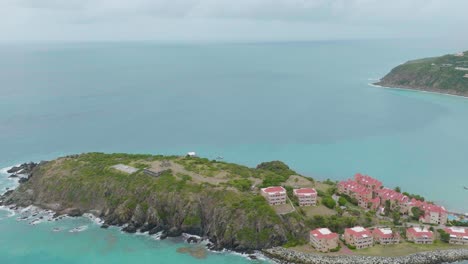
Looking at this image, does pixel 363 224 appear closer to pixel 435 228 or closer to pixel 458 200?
pixel 435 228

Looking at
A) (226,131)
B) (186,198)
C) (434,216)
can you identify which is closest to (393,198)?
(434,216)

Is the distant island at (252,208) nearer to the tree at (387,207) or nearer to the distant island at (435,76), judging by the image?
the tree at (387,207)

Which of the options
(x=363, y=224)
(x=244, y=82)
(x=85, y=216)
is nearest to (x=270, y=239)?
(x=363, y=224)

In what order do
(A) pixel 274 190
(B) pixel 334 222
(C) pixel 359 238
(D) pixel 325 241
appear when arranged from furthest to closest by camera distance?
(A) pixel 274 190
(B) pixel 334 222
(C) pixel 359 238
(D) pixel 325 241

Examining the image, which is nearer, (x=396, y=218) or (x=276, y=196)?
(x=396, y=218)

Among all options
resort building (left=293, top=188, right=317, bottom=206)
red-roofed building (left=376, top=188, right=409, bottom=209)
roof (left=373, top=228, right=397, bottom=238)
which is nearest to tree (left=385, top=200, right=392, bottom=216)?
red-roofed building (left=376, top=188, right=409, bottom=209)

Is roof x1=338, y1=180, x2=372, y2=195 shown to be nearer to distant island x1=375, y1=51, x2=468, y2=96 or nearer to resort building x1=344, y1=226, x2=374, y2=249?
resort building x1=344, y1=226, x2=374, y2=249

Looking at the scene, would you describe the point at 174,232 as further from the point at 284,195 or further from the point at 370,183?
the point at 370,183
